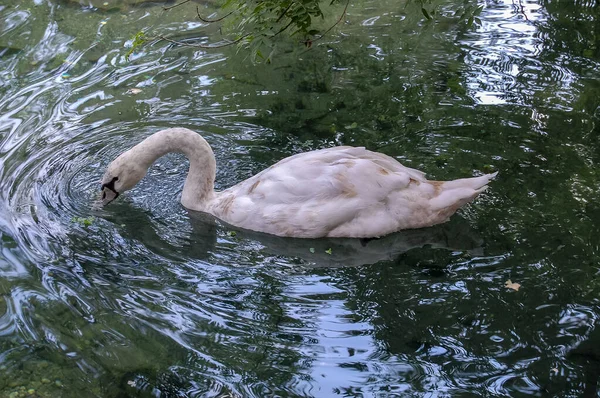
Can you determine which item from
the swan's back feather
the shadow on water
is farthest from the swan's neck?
the swan's back feather

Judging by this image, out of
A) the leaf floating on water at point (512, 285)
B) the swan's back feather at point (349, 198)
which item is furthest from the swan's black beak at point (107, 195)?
the leaf floating on water at point (512, 285)

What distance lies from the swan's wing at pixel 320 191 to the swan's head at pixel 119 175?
103cm

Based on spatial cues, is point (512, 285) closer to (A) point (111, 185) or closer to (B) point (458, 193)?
(B) point (458, 193)

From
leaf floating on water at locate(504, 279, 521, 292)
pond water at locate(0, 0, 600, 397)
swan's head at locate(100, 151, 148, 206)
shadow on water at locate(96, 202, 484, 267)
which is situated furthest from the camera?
swan's head at locate(100, 151, 148, 206)

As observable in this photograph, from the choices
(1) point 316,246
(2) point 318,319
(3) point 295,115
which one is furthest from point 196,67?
(2) point 318,319

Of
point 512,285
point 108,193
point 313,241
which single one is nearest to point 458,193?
point 512,285

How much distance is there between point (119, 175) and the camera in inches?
258

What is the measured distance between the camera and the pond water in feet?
15.4

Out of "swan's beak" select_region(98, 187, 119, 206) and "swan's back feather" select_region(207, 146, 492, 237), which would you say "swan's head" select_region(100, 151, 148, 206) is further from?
"swan's back feather" select_region(207, 146, 492, 237)

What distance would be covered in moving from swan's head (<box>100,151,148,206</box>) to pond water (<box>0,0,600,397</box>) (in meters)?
0.14

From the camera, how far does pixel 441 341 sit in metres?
4.78

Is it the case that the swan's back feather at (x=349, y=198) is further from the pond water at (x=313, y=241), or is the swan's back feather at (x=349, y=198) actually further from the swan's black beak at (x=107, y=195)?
the swan's black beak at (x=107, y=195)

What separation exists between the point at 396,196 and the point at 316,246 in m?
0.75

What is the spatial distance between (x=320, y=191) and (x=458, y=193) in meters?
1.08
